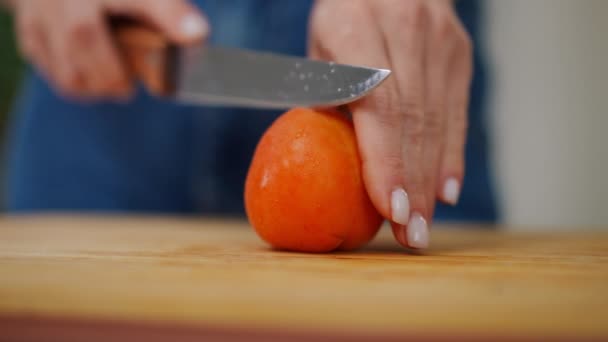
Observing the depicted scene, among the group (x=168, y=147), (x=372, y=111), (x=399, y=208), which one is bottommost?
(x=168, y=147)

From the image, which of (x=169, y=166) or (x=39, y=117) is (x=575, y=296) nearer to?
(x=169, y=166)

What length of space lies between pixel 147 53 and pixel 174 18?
0.52 ft

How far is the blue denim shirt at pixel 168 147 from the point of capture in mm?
1469

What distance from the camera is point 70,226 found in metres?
1.29

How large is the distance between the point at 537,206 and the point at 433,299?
267cm

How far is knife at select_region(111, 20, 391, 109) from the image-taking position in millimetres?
836

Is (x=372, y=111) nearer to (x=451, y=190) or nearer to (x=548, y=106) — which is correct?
(x=451, y=190)

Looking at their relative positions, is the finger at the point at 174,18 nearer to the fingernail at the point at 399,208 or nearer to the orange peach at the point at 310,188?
the orange peach at the point at 310,188

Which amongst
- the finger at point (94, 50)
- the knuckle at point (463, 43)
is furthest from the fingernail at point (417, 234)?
the finger at point (94, 50)

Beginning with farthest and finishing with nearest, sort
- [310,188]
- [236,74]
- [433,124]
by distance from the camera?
1. [236,74]
2. [433,124]
3. [310,188]

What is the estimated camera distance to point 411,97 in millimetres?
856

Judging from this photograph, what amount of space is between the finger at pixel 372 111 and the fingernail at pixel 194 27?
0.34m

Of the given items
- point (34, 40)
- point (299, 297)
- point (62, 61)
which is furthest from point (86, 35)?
point (299, 297)

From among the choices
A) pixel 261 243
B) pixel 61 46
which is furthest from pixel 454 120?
pixel 61 46
